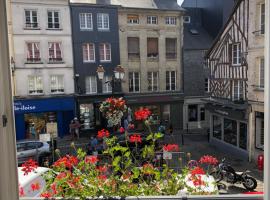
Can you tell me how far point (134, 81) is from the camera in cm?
1077

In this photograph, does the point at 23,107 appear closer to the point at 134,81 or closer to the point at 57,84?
the point at 57,84

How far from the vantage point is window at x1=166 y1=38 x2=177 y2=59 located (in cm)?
1109

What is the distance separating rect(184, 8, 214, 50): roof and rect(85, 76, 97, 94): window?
4216 millimetres

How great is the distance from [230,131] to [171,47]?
15.5 feet

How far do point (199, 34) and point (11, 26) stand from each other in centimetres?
789

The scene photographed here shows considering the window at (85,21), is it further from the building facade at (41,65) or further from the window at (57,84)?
the window at (57,84)

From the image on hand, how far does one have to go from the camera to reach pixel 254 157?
6.51 metres

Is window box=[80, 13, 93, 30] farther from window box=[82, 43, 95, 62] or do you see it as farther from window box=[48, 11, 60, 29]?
window box=[48, 11, 60, 29]

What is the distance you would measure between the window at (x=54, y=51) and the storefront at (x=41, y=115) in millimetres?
1449

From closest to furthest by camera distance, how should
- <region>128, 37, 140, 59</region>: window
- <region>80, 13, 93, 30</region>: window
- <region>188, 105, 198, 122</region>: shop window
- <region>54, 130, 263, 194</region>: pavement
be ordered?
<region>54, 130, 263, 194</region>: pavement
<region>80, 13, 93, 30</region>: window
<region>128, 37, 140, 59</region>: window
<region>188, 105, 198, 122</region>: shop window

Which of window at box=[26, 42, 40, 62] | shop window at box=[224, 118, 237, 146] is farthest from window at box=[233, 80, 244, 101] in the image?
window at box=[26, 42, 40, 62]

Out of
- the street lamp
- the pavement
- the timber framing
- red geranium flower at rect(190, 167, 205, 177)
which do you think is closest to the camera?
red geranium flower at rect(190, 167, 205, 177)

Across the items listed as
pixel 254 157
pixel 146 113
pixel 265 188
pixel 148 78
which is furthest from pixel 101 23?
pixel 265 188

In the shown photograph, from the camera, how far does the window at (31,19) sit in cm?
922
